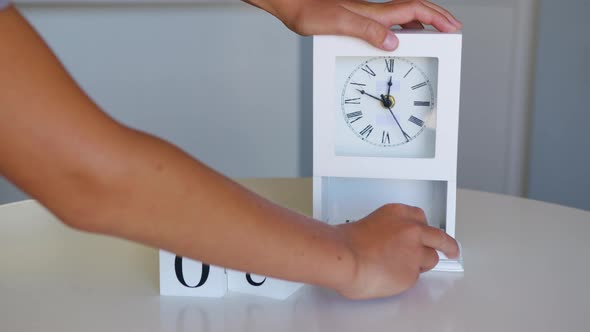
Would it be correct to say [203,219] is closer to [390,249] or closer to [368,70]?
[390,249]

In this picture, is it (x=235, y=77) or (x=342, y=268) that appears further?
(x=235, y=77)

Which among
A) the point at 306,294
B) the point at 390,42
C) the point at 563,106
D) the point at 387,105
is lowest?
the point at 306,294

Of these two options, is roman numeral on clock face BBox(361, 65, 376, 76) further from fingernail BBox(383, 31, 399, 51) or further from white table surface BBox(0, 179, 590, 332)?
white table surface BBox(0, 179, 590, 332)

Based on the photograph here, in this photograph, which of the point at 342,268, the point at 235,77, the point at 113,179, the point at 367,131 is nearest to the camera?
the point at 113,179

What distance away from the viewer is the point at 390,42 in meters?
1.35

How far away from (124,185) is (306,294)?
484 mm

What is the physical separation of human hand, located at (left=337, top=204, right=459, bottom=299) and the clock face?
20cm

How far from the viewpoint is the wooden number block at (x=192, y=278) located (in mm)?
1233

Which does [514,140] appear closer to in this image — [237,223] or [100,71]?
[100,71]

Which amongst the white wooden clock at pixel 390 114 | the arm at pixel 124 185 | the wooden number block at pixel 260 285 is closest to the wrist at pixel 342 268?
the arm at pixel 124 185

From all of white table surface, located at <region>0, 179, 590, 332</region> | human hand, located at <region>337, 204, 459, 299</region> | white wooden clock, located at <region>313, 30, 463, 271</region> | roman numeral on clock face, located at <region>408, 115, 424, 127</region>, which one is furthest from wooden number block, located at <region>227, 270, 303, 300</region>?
roman numeral on clock face, located at <region>408, 115, 424, 127</region>

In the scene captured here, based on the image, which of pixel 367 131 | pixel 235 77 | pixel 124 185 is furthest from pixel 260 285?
pixel 235 77

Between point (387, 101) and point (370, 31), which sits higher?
point (370, 31)

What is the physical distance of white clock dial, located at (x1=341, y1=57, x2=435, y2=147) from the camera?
141cm
